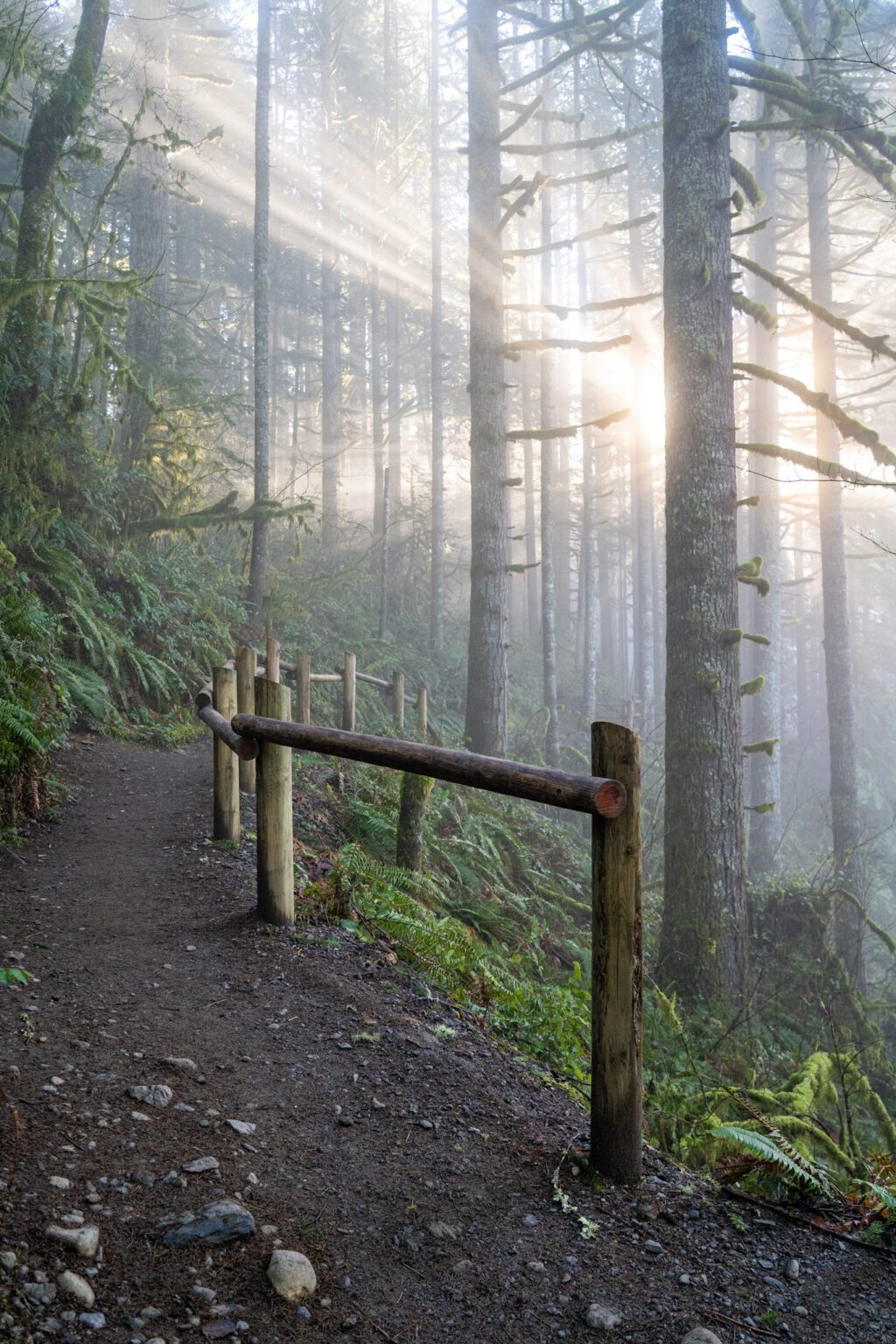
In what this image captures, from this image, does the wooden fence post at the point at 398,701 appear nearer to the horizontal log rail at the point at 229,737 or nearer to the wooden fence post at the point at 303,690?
the wooden fence post at the point at 303,690

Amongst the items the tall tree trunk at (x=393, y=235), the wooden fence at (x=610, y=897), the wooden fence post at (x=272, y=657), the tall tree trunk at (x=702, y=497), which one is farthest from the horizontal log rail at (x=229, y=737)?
the tall tree trunk at (x=393, y=235)

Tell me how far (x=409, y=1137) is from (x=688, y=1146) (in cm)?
191

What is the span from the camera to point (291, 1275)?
247 centimetres

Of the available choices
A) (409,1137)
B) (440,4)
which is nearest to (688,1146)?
(409,1137)

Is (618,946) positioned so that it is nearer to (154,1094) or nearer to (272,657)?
(154,1094)

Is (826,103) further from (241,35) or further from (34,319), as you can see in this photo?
(241,35)

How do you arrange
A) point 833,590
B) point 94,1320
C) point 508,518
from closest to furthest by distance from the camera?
point 94,1320 < point 508,518 < point 833,590

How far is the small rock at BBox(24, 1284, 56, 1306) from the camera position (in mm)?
2141

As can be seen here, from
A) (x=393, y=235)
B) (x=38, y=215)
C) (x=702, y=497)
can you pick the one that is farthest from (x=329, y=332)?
(x=702, y=497)

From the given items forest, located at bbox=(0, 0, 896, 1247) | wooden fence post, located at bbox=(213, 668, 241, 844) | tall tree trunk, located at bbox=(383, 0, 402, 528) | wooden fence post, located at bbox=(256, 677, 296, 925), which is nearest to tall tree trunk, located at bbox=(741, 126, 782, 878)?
forest, located at bbox=(0, 0, 896, 1247)

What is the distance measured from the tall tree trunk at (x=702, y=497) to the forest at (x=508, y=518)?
3 centimetres

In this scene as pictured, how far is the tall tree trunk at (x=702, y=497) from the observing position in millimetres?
8445

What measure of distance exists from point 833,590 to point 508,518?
6.43 meters

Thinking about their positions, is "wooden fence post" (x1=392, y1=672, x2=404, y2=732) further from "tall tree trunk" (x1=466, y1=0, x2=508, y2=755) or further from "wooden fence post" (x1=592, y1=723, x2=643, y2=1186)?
"wooden fence post" (x1=592, y1=723, x2=643, y2=1186)
